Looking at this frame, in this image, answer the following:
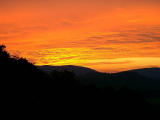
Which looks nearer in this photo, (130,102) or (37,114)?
(37,114)

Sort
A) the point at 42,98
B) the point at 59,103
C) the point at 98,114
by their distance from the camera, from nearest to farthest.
Answer: 1. the point at 42,98
2. the point at 59,103
3. the point at 98,114

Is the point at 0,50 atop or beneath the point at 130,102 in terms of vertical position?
atop

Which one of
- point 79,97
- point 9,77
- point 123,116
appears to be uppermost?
point 9,77

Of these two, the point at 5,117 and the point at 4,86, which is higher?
the point at 4,86

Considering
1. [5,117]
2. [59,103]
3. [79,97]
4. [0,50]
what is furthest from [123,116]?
[5,117]

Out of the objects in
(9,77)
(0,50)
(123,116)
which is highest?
(0,50)

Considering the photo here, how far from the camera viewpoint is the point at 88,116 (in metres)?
49.2

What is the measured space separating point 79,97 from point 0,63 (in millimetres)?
16529

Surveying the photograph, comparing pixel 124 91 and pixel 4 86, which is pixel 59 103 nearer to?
pixel 4 86

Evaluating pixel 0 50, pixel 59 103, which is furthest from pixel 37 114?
pixel 0 50

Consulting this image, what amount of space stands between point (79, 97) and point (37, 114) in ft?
52.8

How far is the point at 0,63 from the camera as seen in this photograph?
39562mm

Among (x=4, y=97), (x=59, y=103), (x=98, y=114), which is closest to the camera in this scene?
(x=4, y=97)

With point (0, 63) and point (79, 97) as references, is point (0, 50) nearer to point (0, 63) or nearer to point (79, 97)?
point (0, 63)
